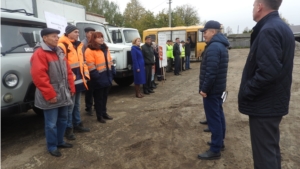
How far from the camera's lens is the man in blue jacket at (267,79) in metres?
2.01

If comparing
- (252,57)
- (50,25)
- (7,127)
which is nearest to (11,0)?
(50,25)

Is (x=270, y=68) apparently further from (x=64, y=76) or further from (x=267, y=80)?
(x=64, y=76)

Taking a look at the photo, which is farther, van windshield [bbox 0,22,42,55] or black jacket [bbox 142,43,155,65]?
black jacket [bbox 142,43,155,65]

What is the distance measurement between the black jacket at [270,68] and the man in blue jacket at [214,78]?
32.0 inches

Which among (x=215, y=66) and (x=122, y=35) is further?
(x=122, y=35)

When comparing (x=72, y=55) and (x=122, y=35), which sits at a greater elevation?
(x=122, y=35)

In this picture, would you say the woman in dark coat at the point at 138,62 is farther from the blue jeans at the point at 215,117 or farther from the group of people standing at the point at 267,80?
the group of people standing at the point at 267,80

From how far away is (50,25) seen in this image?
447 centimetres

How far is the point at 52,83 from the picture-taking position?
3.17 m

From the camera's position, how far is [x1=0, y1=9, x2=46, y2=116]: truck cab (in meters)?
3.30

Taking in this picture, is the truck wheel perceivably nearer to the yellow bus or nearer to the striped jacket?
the striped jacket

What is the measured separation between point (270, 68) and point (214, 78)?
108 cm

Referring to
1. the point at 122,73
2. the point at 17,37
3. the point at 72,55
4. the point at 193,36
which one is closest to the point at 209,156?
the point at 72,55

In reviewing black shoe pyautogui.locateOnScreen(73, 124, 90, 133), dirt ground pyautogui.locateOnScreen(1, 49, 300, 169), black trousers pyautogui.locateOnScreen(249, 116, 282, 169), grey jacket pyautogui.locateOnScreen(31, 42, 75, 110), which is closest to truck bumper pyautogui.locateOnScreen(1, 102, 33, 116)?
grey jacket pyautogui.locateOnScreen(31, 42, 75, 110)
